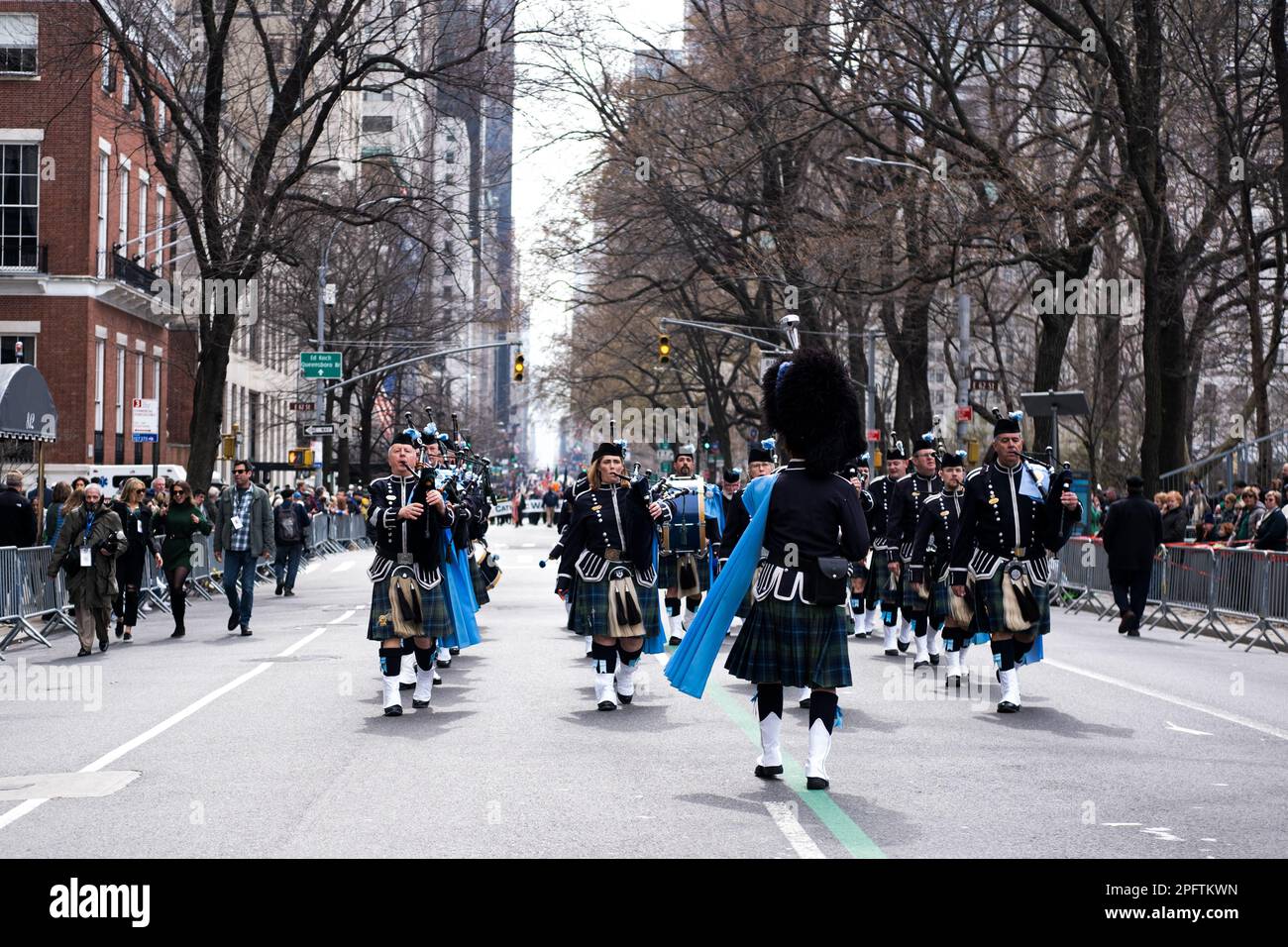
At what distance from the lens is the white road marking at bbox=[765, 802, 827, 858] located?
24.2 feet

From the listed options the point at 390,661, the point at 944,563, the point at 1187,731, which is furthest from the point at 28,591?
the point at 1187,731

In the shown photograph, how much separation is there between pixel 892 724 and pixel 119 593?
11.5 meters

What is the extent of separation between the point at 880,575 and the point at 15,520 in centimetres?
999

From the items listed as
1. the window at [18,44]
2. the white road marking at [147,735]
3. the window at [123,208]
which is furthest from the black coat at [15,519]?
the window at [123,208]

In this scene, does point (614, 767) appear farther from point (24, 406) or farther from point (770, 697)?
point (24, 406)

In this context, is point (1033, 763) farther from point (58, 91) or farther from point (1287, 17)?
point (58, 91)

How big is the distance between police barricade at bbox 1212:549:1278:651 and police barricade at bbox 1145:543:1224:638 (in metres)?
0.14

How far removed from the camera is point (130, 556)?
19.8 metres

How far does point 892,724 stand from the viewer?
463 inches

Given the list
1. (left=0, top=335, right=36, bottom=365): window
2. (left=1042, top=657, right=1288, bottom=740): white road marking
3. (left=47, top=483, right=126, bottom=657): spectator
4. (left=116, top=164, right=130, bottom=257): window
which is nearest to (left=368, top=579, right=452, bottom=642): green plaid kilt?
(left=1042, top=657, right=1288, bottom=740): white road marking

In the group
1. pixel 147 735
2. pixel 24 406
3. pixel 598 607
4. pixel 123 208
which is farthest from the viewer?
pixel 123 208

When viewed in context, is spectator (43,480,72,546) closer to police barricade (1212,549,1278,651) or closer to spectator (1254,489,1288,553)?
police barricade (1212,549,1278,651)

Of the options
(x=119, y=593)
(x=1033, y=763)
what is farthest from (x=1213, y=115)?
(x=1033, y=763)

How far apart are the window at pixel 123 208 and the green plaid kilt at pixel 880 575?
2896 centimetres
